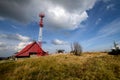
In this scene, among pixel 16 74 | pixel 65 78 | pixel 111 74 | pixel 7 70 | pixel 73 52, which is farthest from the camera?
pixel 73 52

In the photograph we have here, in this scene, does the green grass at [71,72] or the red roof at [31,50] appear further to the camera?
the red roof at [31,50]

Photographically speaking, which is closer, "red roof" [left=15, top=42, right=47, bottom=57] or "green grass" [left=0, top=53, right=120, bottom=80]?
"green grass" [left=0, top=53, right=120, bottom=80]

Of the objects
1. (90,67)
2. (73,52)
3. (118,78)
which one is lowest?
(118,78)

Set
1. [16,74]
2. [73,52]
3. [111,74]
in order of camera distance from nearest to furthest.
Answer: [111,74] → [16,74] → [73,52]

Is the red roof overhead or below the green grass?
overhead

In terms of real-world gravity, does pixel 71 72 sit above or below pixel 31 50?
below

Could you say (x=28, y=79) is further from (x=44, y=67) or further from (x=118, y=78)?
(x=118, y=78)

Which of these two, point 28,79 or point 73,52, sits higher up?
point 73,52

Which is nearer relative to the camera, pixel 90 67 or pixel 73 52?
pixel 90 67

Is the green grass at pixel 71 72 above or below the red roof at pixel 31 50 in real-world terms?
below

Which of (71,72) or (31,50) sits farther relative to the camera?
(31,50)

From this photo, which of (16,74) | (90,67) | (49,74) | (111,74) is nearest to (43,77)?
(49,74)

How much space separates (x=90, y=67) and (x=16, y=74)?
9.96 meters

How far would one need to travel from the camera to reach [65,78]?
15.1 meters
